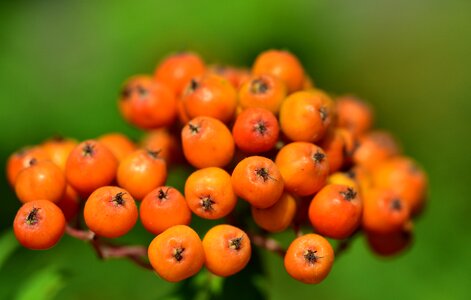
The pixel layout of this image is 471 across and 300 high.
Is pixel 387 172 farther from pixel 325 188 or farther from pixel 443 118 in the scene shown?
pixel 443 118

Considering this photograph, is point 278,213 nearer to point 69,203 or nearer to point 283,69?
point 283,69

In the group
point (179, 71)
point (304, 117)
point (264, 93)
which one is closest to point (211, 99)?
point (264, 93)

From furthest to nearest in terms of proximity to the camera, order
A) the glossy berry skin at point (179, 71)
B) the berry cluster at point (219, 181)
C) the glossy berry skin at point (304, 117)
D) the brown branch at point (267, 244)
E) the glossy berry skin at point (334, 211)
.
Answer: the glossy berry skin at point (179, 71) < the brown branch at point (267, 244) < the glossy berry skin at point (304, 117) < the glossy berry skin at point (334, 211) < the berry cluster at point (219, 181)

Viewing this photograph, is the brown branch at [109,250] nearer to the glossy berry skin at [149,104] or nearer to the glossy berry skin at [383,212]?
the glossy berry skin at [149,104]

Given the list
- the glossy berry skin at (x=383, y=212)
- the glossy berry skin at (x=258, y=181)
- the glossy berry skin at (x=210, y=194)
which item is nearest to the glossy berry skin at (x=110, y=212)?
the glossy berry skin at (x=210, y=194)

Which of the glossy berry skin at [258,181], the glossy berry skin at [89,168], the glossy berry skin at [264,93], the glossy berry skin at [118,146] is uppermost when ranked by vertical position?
the glossy berry skin at [264,93]

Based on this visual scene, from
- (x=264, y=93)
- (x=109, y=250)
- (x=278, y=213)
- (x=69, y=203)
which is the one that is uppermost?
(x=264, y=93)
